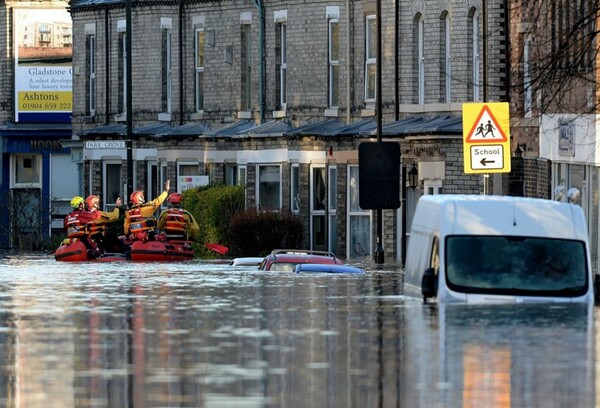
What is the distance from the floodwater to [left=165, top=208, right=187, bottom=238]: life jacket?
1733cm

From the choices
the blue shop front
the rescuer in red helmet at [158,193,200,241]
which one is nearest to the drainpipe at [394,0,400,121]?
the rescuer in red helmet at [158,193,200,241]

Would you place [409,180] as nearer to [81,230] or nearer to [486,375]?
[81,230]

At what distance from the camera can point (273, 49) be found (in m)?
56.1

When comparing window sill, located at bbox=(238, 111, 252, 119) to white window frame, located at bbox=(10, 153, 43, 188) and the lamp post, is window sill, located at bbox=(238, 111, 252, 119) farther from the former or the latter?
white window frame, located at bbox=(10, 153, 43, 188)

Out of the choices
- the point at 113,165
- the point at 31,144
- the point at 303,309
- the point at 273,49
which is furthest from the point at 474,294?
the point at 31,144

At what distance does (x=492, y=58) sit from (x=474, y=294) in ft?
83.2

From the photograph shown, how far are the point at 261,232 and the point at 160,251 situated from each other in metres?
7.92

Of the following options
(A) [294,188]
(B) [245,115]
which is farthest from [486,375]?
(B) [245,115]

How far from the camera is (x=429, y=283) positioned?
21.5 m

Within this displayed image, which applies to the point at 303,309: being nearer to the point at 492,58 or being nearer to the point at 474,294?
the point at 474,294

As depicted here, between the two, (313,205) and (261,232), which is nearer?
(261,232)

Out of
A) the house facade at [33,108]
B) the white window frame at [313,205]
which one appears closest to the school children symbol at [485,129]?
the white window frame at [313,205]

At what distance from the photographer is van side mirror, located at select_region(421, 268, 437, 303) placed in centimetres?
2150

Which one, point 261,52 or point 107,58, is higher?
point 107,58
